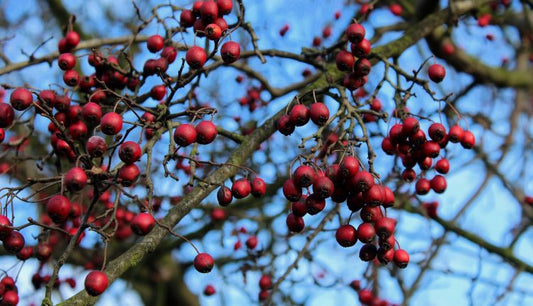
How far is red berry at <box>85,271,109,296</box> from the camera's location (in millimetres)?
1878

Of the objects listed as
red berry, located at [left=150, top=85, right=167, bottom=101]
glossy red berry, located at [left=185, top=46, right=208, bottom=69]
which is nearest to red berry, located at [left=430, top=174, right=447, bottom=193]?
→ glossy red berry, located at [left=185, top=46, right=208, bottom=69]

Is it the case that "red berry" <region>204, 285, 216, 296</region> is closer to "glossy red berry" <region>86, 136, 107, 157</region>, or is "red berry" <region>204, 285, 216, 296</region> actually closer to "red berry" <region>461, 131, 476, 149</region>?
"red berry" <region>461, 131, 476, 149</region>

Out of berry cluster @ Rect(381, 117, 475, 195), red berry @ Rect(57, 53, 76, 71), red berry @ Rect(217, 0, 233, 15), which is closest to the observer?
berry cluster @ Rect(381, 117, 475, 195)

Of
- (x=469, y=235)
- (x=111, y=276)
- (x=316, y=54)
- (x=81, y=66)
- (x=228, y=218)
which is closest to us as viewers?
(x=111, y=276)

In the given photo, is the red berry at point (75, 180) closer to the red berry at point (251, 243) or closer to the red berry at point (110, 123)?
the red berry at point (110, 123)

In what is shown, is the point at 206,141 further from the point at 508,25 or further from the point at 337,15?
the point at 508,25

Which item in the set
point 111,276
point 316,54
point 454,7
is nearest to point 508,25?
point 454,7

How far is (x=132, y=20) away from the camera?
19.7 feet

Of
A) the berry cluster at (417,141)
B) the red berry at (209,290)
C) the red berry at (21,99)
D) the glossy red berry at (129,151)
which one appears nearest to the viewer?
the glossy red berry at (129,151)

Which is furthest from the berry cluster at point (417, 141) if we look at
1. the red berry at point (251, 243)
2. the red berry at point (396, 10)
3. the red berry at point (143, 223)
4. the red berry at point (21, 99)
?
the red berry at point (396, 10)

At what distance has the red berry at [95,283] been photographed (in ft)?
6.16

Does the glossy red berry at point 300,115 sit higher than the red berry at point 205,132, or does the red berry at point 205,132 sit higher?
the glossy red berry at point 300,115

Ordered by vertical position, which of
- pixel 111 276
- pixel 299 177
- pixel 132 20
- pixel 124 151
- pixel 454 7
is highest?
pixel 454 7

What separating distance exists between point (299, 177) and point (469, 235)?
277 centimetres
